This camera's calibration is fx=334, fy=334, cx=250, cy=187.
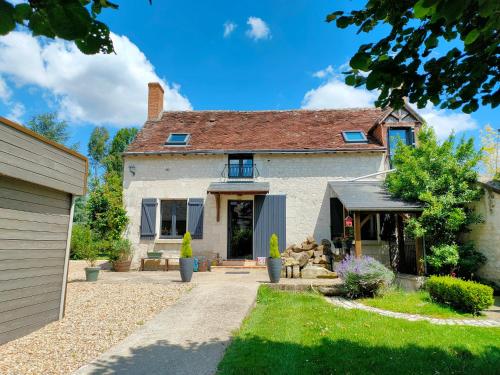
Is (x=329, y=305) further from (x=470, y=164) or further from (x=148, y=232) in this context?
(x=148, y=232)

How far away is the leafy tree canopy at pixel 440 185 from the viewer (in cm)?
927

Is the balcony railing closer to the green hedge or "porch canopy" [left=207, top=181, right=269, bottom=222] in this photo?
"porch canopy" [left=207, top=181, right=269, bottom=222]

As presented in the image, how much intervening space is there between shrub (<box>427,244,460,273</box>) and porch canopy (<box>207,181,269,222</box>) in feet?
19.6

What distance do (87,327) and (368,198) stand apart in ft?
27.4

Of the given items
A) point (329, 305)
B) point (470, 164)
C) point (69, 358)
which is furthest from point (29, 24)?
point (470, 164)

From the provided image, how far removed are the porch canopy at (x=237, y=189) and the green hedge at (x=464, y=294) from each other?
267 inches

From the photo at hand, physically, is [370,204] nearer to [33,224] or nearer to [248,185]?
[248,185]

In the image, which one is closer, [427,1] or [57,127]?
[427,1]

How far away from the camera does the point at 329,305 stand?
7.46 metres

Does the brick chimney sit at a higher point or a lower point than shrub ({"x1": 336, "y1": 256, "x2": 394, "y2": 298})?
higher

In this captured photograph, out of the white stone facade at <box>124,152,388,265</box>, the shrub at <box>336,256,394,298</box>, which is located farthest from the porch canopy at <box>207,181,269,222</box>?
the shrub at <box>336,256,394,298</box>

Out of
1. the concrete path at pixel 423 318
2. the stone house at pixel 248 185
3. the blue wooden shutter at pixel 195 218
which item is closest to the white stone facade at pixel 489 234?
the concrete path at pixel 423 318

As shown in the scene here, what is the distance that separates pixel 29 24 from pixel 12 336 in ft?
17.2

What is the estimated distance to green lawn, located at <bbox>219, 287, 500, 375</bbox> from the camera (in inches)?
157
